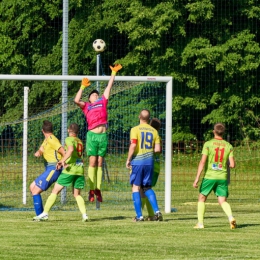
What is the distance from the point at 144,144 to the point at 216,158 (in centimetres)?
136

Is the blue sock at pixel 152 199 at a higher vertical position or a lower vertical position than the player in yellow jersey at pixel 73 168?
lower

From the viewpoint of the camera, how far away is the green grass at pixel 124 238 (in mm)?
11414

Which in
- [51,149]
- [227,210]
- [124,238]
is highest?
[51,149]

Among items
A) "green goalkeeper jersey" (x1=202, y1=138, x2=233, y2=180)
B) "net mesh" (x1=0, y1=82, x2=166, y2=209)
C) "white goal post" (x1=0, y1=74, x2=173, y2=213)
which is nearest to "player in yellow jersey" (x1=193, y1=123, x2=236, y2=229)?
"green goalkeeper jersey" (x1=202, y1=138, x2=233, y2=180)

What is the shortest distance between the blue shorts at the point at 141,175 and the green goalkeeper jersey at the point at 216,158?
120cm

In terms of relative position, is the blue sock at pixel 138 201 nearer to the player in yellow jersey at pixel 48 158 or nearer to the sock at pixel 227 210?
the player in yellow jersey at pixel 48 158

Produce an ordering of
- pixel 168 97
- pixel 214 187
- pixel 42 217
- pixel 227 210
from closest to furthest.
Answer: pixel 227 210, pixel 214 187, pixel 42 217, pixel 168 97

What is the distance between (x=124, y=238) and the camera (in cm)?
1295

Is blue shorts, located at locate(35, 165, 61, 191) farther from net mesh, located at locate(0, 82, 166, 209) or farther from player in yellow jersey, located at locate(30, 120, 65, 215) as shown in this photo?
net mesh, located at locate(0, 82, 166, 209)

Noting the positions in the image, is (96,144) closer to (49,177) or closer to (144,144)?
(49,177)

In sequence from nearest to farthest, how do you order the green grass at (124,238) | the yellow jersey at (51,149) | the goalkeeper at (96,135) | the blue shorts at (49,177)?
the green grass at (124,238), the yellow jersey at (51,149), the blue shorts at (49,177), the goalkeeper at (96,135)

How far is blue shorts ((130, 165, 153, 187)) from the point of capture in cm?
1509

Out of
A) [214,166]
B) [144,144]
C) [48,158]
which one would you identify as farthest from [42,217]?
[214,166]

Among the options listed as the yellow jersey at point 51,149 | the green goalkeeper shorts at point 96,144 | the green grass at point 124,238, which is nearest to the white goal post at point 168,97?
the green grass at point 124,238
